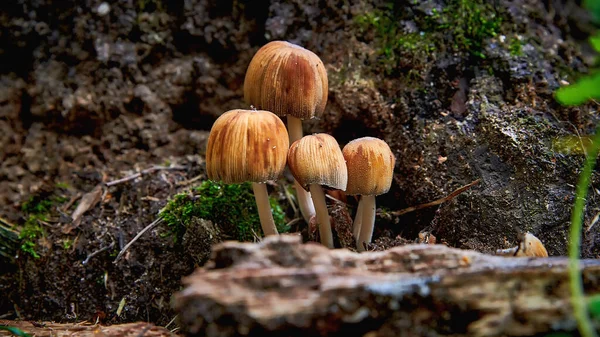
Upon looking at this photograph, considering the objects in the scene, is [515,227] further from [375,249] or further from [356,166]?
[356,166]

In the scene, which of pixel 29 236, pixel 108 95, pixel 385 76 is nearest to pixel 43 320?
pixel 29 236

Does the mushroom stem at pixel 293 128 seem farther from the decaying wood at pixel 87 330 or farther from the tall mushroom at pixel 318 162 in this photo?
the decaying wood at pixel 87 330

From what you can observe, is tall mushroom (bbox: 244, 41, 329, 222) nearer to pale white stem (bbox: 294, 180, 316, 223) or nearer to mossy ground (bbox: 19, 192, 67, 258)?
pale white stem (bbox: 294, 180, 316, 223)

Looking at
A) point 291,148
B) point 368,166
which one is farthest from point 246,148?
point 368,166

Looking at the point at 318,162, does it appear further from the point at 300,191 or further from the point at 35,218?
the point at 35,218

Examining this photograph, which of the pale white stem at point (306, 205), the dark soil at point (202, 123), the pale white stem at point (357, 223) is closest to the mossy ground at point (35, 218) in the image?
the dark soil at point (202, 123)

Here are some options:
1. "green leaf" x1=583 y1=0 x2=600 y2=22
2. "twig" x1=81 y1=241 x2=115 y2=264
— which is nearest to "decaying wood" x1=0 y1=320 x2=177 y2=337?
"twig" x1=81 y1=241 x2=115 y2=264
